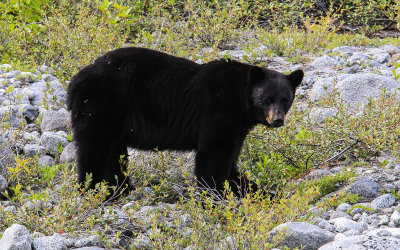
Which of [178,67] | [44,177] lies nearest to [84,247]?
[44,177]

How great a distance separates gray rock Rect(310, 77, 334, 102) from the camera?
7.45 m

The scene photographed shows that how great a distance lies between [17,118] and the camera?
6742mm

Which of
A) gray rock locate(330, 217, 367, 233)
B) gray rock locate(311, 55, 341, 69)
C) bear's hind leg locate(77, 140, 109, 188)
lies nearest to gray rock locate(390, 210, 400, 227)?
gray rock locate(330, 217, 367, 233)

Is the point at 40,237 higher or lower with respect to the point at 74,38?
lower

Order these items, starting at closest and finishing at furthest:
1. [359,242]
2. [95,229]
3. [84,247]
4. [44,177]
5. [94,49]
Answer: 1. [359,242]
2. [84,247]
3. [95,229]
4. [44,177]
5. [94,49]

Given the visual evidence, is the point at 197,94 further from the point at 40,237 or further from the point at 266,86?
the point at 40,237

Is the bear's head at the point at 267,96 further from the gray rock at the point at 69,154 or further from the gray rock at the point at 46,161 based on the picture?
the gray rock at the point at 46,161

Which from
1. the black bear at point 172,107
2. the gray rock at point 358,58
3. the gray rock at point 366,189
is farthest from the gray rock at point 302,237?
the gray rock at point 358,58

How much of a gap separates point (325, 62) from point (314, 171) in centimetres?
310

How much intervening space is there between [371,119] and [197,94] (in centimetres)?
189

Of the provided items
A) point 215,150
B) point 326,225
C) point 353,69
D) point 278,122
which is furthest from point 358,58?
point 326,225

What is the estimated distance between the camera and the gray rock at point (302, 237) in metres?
3.95

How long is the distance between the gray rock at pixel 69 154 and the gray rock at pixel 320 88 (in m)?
3.15

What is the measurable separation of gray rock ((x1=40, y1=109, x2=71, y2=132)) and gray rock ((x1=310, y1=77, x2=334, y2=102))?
3105 millimetres
